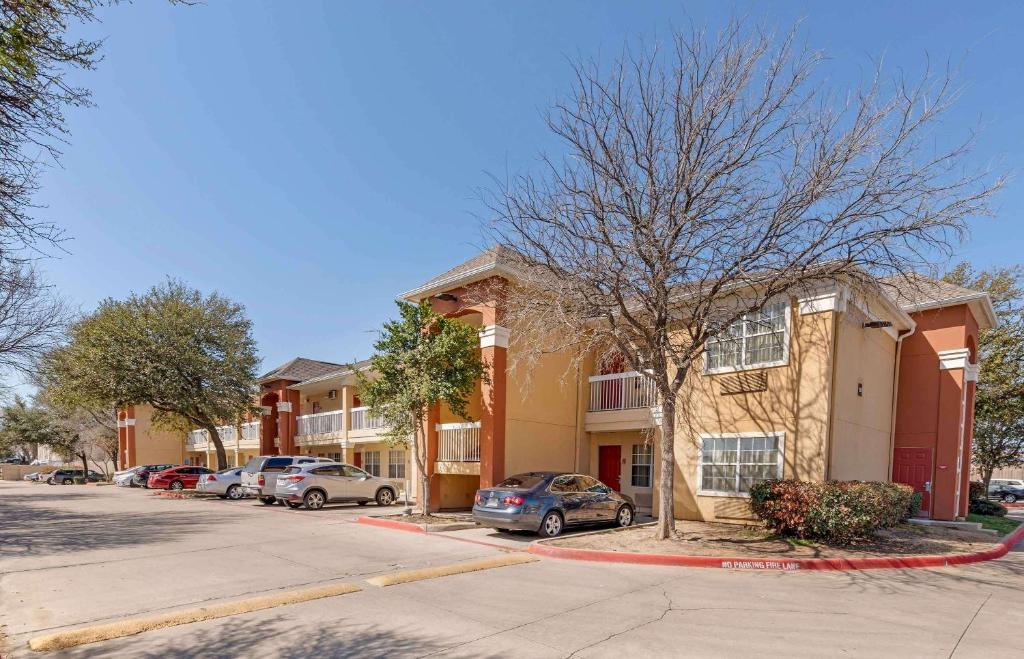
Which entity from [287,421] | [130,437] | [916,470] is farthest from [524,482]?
[130,437]

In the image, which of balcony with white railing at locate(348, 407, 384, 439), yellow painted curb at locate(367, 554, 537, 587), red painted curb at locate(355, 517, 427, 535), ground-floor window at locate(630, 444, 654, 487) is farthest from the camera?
balcony with white railing at locate(348, 407, 384, 439)

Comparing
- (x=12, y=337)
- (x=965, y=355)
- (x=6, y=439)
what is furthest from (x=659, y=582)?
(x=6, y=439)

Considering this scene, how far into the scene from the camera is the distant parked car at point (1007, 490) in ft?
124

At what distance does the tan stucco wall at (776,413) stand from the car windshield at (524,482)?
14.1ft

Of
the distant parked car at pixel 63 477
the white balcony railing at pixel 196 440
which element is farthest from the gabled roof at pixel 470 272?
the distant parked car at pixel 63 477

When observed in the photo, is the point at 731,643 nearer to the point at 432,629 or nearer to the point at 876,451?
the point at 432,629

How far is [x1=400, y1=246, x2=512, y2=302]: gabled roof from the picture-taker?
56.7ft

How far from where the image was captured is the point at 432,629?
274 inches

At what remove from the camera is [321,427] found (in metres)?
31.4

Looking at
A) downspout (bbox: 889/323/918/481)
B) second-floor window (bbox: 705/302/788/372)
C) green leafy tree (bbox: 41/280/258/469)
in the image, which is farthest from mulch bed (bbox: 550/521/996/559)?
green leafy tree (bbox: 41/280/258/469)

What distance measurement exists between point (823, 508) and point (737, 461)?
3.16 m

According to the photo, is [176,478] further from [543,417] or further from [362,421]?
[543,417]

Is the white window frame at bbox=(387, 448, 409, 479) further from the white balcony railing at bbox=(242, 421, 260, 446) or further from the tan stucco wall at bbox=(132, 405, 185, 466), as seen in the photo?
the tan stucco wall at bbox=(132, 405, 185, 466)

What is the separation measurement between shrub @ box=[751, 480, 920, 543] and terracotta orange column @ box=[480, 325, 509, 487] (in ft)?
22.6
